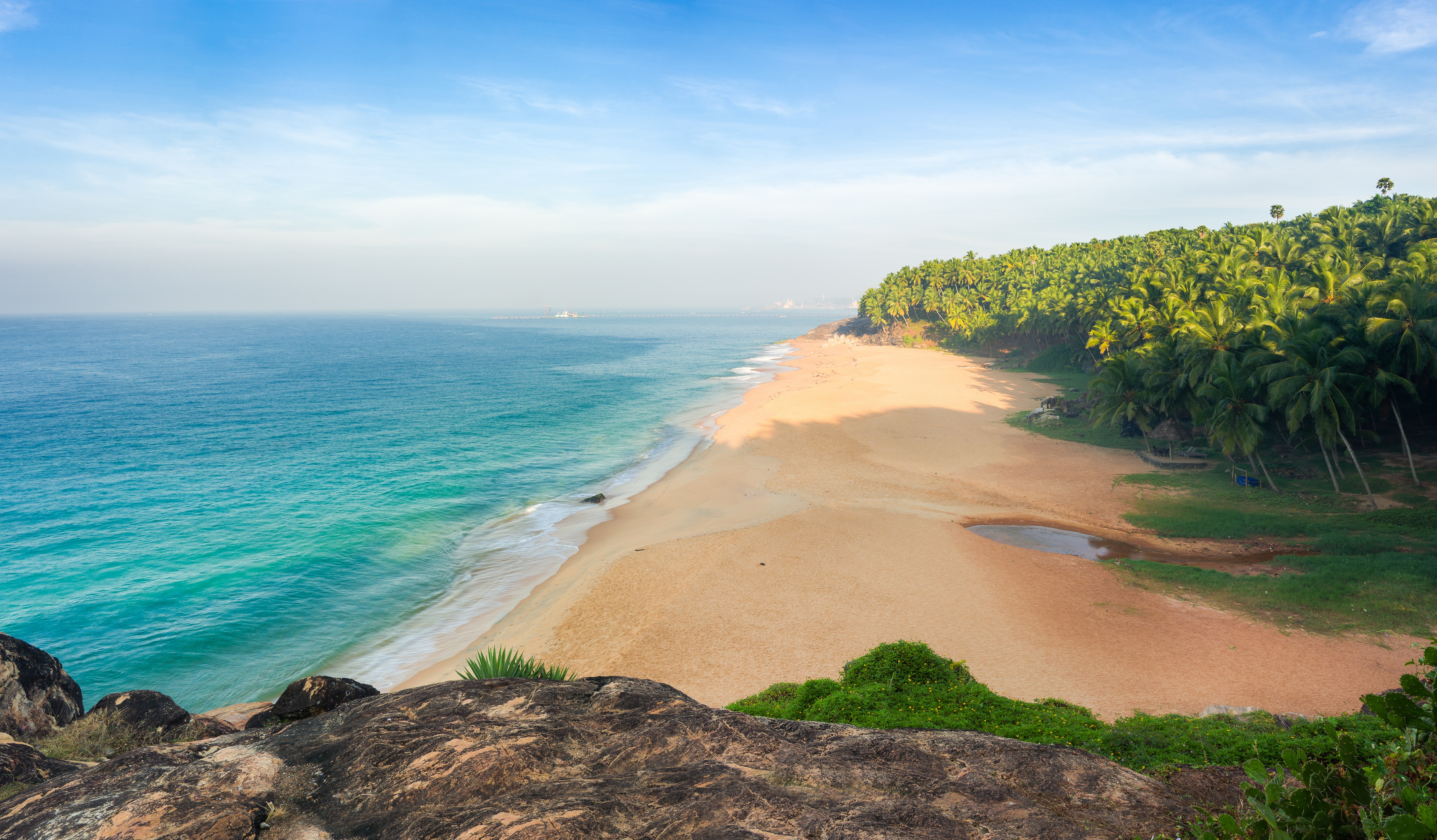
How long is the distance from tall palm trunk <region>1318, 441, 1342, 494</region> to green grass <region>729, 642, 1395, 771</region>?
25.1 metres

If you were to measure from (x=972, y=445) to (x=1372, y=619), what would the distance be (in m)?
26.9

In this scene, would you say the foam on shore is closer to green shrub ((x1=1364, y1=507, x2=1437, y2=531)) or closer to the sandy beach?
the sandy beach

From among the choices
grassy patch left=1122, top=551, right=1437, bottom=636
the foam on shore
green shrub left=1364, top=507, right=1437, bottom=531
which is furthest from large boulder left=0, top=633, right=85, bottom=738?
green shrub left=1364, top=507, right=1437, bottom=531

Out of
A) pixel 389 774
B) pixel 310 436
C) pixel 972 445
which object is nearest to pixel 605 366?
pixel 310 436

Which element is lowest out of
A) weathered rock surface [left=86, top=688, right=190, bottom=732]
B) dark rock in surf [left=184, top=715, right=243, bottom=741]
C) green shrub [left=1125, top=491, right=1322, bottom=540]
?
green shrub [left=1125, top=491, right=1322, bottom=540]

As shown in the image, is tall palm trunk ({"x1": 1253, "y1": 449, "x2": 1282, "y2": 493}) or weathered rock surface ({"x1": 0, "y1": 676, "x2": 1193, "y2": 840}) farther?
tall palm trunk ({"x1": 1253, "y1": 449, "x2": 1282, "y2": 493})

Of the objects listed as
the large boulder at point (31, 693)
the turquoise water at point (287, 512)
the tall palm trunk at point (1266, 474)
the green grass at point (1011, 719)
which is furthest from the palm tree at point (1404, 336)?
the large boulder at point (31, 693)

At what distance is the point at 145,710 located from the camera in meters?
11.1

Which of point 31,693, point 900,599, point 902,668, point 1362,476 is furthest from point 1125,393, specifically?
point 31,693

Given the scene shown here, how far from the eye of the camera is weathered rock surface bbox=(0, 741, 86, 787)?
8.29 metres

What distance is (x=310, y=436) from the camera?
176 ft

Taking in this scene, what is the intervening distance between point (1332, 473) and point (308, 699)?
4120cm

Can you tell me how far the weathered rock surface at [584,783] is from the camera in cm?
575

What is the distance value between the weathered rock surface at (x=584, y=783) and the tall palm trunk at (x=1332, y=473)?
1346 inches
